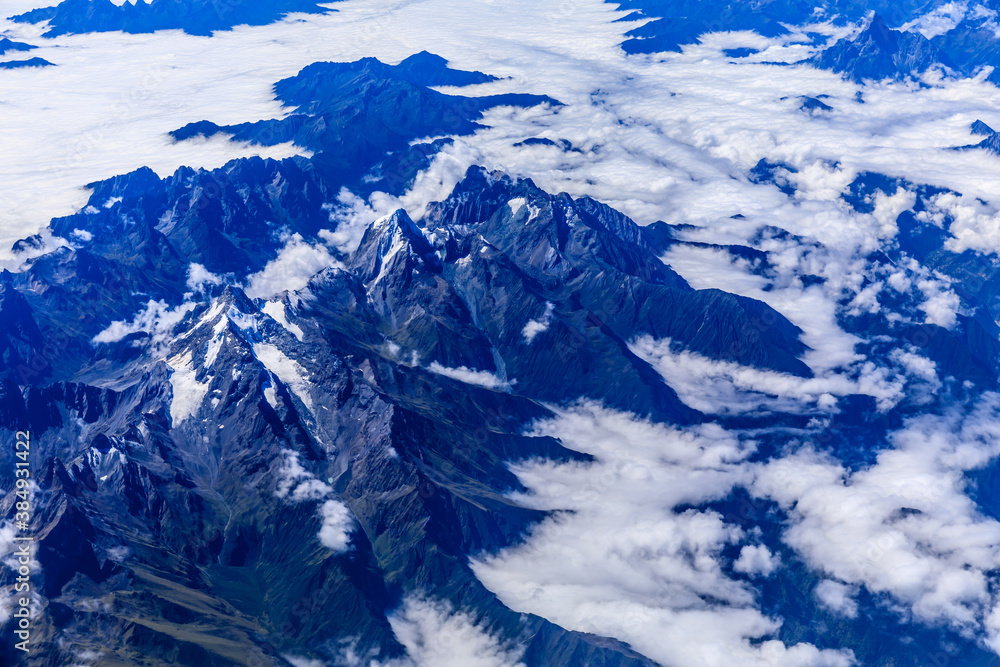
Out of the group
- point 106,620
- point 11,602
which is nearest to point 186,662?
point 106,620

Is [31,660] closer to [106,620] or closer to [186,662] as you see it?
[106,620]

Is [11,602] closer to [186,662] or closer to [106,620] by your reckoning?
[106,620]

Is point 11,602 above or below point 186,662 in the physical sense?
above

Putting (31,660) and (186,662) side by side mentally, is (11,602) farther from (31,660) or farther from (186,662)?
(186,662)

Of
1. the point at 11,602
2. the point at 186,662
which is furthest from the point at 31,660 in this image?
the point at 186,662

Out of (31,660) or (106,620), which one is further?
(106,620)
